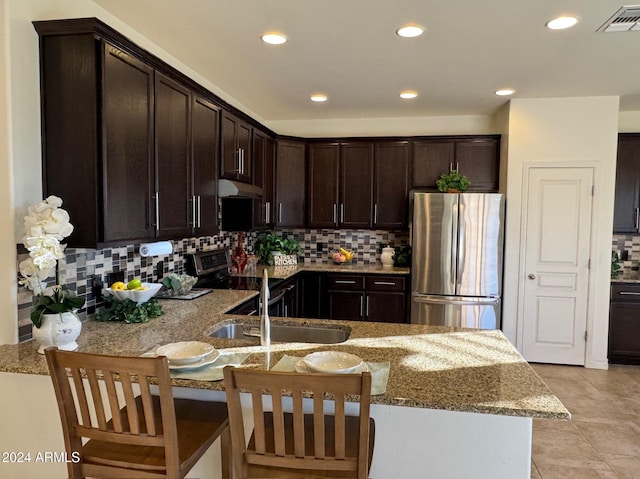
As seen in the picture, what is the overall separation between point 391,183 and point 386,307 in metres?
1.35

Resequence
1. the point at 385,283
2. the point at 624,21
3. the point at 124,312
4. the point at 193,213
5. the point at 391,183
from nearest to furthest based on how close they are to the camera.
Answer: the point at 124,312 < the point at 624,21 < the point at 193,213 < the point at 385,283 < the point at 391,183

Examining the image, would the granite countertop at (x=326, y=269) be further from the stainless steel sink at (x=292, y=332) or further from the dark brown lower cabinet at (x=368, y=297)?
the stainless steel sink at (x=292, y=332)

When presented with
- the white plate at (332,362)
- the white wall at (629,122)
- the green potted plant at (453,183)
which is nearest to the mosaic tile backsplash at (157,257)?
the green potted plant at (453,183)

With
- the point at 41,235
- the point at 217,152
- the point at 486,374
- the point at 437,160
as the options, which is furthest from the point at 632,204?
the point at 41,235

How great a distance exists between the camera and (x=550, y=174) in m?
4.16

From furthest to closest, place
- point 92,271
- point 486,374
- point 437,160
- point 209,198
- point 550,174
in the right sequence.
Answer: point 437,160 < point 550,174 < point 209,198 < point 92,271 < point 486,374

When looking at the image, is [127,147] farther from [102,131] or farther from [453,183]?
[453,183]

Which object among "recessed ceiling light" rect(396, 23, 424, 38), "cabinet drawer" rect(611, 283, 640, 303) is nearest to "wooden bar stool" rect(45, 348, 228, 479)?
"recessed ceiling light" rect(396, 23, 424, 38)

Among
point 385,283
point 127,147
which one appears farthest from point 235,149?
point 385,283

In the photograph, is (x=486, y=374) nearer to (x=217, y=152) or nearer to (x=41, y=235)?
(x=41, y=235)

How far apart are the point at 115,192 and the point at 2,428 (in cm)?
112

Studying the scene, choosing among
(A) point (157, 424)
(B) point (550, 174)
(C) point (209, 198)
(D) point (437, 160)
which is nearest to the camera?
(A) point (157, 424)

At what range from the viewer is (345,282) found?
4461 millimetres

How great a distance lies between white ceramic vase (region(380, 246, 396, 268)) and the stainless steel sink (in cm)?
251
